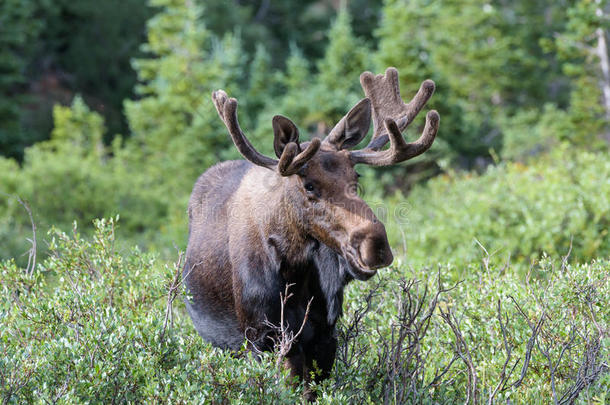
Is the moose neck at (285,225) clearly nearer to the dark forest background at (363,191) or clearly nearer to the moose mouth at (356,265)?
the moose mouth at (356,265)

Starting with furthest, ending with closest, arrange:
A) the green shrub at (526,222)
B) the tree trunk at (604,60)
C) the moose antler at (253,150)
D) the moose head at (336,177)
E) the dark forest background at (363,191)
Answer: the tree trunk at (604,60)
the green shrub at (526,222)
the dark forest background at (363,191)
the moose antler at (253,150)
the moose head at (336,177)

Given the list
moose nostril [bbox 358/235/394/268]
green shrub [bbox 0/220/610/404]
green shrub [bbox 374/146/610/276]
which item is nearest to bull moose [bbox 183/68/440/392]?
moose nostril [bbox 358/235/394/268]

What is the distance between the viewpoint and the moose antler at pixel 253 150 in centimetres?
405

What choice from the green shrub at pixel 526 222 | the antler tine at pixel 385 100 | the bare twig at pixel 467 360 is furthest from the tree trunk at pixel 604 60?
the bare twig at pixel 467 360

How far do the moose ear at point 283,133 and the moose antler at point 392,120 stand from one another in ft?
1.25

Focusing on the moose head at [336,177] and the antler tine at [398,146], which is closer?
the moose head at [336,177]

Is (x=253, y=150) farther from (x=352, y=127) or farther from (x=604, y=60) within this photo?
(x=604, y=60)

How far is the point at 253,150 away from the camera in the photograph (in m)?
4.45

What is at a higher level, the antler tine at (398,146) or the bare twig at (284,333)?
the antler tine at (398,146)

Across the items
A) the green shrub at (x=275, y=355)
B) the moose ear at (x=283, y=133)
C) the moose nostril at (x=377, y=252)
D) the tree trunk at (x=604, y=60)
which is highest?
the moose ear at (x=283, y=133)

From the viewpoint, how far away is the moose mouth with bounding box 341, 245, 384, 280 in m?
3.94

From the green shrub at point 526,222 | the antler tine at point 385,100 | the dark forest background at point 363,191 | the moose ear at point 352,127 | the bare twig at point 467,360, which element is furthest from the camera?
the green shrub at point 526,222

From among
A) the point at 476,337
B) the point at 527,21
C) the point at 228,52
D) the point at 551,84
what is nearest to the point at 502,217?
the point at 476,337

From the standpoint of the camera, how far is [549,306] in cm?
498
